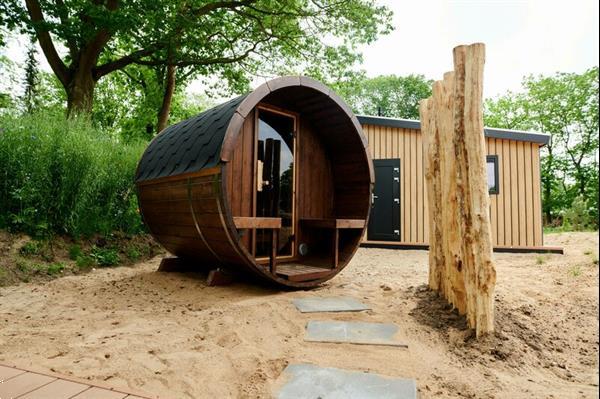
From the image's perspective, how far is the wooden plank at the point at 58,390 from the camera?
1647mm

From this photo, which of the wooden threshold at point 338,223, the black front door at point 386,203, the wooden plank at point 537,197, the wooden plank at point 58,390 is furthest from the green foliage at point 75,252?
the wooden plank at point 537,197

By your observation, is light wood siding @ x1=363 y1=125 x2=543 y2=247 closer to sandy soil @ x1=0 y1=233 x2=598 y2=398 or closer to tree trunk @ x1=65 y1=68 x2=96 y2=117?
sandy soil @ x1=0 y1=233 x2=598 y2=398

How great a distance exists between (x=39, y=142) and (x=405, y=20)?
558 centimetres

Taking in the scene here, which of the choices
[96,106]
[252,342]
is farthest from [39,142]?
[96,106]

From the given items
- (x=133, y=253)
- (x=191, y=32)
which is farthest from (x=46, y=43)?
(x=133, y=253)

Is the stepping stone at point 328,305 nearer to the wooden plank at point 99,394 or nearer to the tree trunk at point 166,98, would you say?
the wooden plank at point 99,394

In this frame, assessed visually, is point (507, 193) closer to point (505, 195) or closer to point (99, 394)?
point (505, 195)

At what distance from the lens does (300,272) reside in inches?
157

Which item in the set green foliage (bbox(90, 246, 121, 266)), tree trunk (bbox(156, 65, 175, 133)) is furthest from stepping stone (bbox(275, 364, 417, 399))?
tree trunk (bbox(156, 65, 175, 133))

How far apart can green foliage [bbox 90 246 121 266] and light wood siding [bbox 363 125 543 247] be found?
573 cm

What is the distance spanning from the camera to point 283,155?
4.80 metres

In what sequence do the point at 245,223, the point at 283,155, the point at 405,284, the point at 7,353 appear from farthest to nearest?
the point at 283,155
the point at 405,284
the point at 245,223
the point at 7,353

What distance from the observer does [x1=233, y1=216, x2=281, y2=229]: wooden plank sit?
11.2 feet

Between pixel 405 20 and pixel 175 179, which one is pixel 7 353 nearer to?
pixel 175 179
